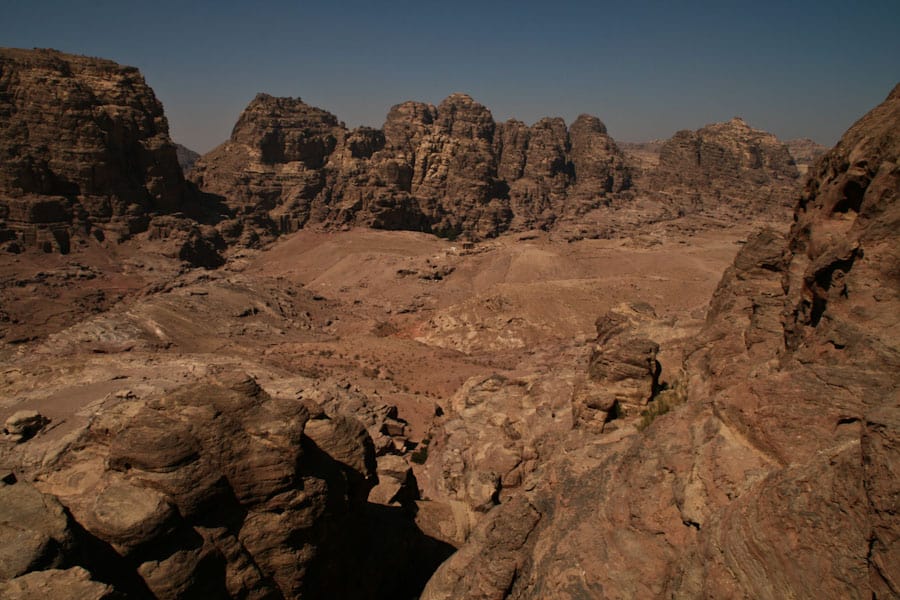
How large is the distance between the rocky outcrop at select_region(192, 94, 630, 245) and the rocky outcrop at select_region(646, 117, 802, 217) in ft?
26.3

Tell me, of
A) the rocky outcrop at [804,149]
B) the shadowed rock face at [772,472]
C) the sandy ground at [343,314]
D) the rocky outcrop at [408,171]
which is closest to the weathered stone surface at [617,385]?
the shadowed rock face at [772,472]

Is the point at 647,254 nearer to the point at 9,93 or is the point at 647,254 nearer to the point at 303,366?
the point at 303,366

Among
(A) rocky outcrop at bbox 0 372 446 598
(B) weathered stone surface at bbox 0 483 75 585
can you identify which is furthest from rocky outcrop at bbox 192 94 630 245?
(B) weathered stone surface at bbox 0 483 75 585

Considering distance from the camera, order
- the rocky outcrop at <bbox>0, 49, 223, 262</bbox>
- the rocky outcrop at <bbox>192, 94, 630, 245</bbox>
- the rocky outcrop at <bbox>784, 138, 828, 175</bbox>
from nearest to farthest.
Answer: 1. the rocky outcrop at <bbox>0, 49, 223, 262</bbox>
2. the rocky outcrop at <bbox>192, 94, 630, 245</bbox>
3. the rocky outcrop at <bbox>784, 138, 828, 175</bbox>

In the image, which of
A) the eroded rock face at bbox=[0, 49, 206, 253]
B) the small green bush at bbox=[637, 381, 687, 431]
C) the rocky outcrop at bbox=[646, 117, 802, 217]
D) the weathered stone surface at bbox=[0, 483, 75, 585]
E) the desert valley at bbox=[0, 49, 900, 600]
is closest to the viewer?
the weathered stone surface at bbox=[0, 483, 75, 585]

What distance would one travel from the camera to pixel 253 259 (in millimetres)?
62969

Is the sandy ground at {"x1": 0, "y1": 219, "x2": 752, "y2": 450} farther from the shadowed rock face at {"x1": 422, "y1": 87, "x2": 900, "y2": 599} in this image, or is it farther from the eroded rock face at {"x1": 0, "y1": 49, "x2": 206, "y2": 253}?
the shadowed rock face at {"x1": 422, "y1": 87, "x2": 900, "y2": 599}

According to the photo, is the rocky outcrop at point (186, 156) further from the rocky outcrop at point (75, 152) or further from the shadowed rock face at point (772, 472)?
the shadowed rock face at point (772, 472)

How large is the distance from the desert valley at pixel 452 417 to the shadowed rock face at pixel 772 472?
33 mm

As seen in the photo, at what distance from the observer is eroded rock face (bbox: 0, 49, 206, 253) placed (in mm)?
47750

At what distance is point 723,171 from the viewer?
289ft

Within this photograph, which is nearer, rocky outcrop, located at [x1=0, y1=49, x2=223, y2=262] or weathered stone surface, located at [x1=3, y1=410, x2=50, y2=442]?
weathered stone surface, located at [x1=3, y1=410, x2=50, y2=442]

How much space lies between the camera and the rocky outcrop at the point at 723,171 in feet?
275

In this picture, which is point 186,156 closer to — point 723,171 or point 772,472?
point 723,171
